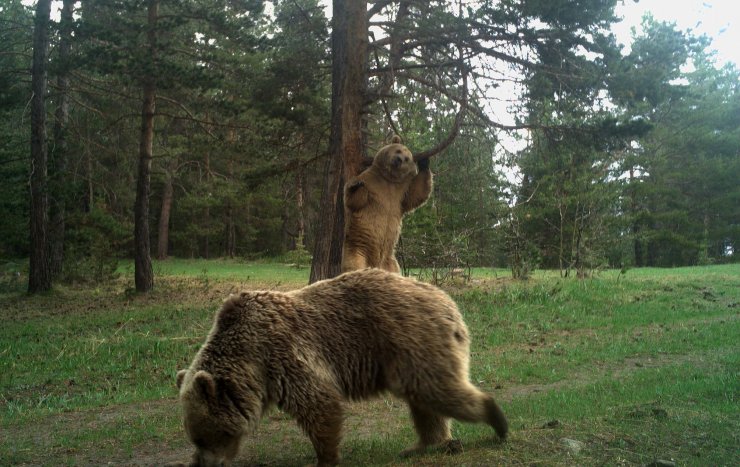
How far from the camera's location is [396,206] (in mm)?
9875

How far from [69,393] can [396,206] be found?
5.51 metres

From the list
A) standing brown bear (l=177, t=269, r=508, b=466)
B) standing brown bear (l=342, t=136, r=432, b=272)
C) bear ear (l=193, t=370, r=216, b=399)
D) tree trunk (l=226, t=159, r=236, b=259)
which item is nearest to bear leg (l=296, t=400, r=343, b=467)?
standing brown bear (l=177, t=269, r=508, b=466)

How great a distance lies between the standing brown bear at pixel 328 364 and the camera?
193 inches

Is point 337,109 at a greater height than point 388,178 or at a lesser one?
greater

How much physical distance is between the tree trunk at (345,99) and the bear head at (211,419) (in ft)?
25.5

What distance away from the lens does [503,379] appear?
9141mm

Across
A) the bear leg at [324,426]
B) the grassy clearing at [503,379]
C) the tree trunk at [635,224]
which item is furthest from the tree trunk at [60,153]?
the tree trunk at [635,224]

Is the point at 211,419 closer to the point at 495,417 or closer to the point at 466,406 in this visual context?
the point at 466,406

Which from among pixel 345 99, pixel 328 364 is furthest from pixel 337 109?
pixel 328 364

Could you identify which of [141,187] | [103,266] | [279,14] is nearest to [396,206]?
[279,14]

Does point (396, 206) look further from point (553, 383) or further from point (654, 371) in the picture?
point (654, 371)

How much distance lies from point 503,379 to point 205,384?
5398 mm

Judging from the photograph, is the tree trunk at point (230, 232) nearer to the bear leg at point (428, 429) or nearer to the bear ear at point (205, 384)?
the bear leg at point (428, 429)

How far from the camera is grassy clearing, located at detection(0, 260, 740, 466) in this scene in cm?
559
